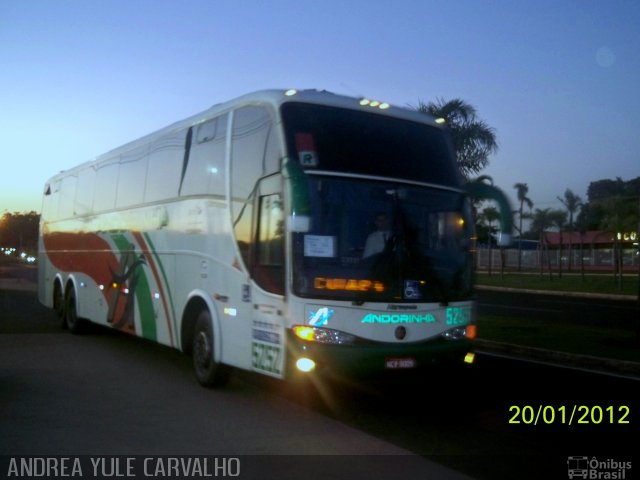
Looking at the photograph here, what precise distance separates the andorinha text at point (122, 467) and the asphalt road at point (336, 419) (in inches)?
Answer: 7.9

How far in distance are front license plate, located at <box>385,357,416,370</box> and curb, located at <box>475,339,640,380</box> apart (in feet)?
13.8

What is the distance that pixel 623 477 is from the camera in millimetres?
6473

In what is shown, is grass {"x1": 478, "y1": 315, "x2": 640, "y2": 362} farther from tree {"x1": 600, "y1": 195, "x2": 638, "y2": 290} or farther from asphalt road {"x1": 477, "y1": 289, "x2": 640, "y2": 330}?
tree {"x1": 600, "y1": 195, "x2": 638, "y2": 290}

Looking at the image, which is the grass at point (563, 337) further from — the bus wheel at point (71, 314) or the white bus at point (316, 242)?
the bus wheel at point (71, 314)

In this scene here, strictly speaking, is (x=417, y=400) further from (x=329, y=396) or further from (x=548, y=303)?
(x=548, y=303)

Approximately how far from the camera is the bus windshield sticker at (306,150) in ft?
27.2

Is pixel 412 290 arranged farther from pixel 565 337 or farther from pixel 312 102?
pixel 565 337

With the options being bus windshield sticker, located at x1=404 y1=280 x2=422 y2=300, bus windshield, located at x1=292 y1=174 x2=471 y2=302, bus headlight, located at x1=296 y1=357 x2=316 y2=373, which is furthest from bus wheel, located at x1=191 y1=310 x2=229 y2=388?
bus windshield sticker, located at x1=404 y1=280 x2=422 y2=300

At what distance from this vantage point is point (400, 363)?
842cm

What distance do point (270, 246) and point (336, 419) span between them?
6.78 ft

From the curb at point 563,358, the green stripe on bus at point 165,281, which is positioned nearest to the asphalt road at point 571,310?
the curb at point 563,358

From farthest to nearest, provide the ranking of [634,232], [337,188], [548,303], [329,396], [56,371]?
[634,232], [548,303], [56,371], [329,396], [337,188]

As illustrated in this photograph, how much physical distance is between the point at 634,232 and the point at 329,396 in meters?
32.6

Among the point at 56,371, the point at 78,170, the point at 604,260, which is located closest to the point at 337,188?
the point at 56,371
